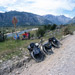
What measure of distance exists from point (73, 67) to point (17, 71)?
3.11 metres

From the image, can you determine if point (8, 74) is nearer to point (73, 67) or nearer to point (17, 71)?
point (17, 71)

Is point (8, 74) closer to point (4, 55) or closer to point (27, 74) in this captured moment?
point (27, 74)

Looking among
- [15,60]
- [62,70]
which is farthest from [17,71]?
[62,70]

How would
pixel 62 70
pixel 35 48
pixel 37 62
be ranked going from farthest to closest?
1. pixel 35 48
2. pixel 37 62
3. pixel 62 70

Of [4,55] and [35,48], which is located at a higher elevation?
[35,48]

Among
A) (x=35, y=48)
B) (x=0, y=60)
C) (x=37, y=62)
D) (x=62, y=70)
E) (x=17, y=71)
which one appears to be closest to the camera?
(x=62, y=70)

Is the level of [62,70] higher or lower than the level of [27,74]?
higher

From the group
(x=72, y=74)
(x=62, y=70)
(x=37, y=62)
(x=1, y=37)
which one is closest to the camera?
(x=72, y=74)

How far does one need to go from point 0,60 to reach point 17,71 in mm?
1387

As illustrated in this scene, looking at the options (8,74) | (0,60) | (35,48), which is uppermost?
(35,48)

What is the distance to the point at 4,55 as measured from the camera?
6602 millimetres

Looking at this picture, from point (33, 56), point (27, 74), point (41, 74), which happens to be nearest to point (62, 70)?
point (41, 74)

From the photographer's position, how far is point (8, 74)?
5016 millimetres

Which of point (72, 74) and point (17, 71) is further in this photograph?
point (17, 71)
